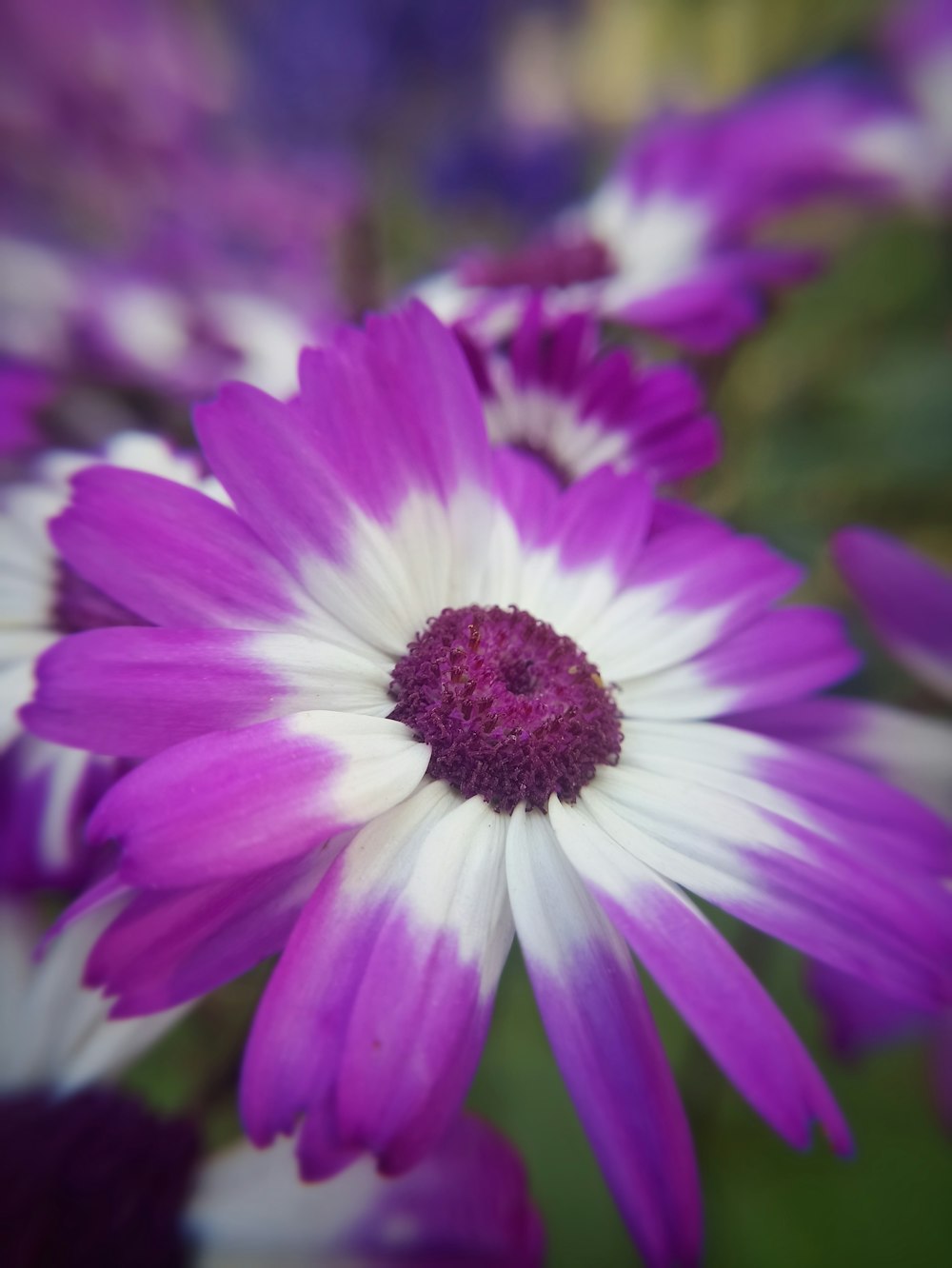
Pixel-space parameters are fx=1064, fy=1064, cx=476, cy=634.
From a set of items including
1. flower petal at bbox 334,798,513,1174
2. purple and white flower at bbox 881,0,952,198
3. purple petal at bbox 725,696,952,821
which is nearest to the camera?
flower petal at bbox 334,798,513,1174

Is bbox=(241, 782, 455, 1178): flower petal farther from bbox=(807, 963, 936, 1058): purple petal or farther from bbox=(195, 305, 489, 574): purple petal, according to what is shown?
bbox=(807, 963, 936, 1058): purple petal

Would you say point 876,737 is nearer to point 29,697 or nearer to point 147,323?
point 29,697

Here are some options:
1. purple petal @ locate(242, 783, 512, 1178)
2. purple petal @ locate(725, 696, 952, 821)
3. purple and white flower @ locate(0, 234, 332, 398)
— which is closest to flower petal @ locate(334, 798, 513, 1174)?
purple petal @ locate(242, 783, 512, 1178)

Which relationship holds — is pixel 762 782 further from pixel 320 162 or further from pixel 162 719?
pixel 320 162

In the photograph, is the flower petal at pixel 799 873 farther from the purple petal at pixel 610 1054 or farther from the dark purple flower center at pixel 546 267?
the dark purple flower center at pixel 546 267

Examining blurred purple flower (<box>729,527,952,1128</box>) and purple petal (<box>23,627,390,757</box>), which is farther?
blurred purple flower (<box>729,527,952,1128</box>)

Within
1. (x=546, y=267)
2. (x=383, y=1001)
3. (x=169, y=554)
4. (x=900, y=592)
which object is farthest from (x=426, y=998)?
(x=546, y=267)
